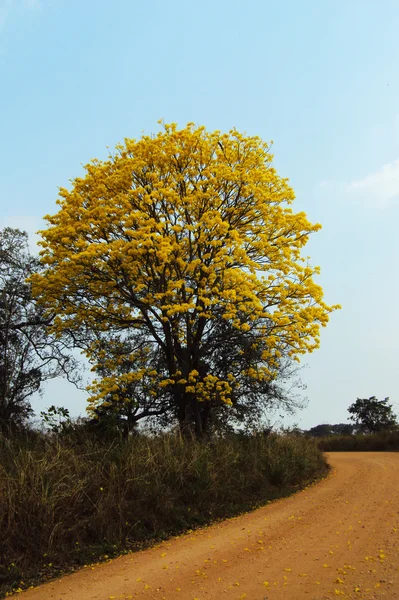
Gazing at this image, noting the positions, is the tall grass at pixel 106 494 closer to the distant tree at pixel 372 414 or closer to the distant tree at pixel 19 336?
the distant tree at pixel 19 336

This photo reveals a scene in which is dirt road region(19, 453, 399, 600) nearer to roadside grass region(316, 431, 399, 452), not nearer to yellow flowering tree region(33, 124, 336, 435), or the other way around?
yellow flowering tree region(33, 124, 336, 435)

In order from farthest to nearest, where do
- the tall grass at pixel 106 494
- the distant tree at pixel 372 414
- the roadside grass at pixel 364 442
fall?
the distant tree at pixel 372 414 < the roadside grass at pixel 364 442 < the tall grass at pixel 106 494

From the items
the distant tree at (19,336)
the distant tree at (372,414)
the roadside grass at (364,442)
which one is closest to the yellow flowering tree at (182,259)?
the distant tree at (19,336)

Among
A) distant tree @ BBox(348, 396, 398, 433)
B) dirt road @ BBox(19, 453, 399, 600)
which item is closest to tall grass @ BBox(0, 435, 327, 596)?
dirt road @ BBox(19, 453, 399, 600)

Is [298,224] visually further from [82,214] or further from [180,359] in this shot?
[82,214]

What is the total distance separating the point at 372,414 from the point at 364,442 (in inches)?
329

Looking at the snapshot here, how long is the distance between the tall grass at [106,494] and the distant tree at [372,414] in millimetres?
24370

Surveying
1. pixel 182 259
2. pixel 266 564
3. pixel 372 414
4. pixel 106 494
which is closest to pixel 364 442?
pixel 372 414

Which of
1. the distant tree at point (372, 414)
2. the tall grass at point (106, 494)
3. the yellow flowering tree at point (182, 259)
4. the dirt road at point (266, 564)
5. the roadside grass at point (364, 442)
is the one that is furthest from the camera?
the distant tree at point (372, 414)

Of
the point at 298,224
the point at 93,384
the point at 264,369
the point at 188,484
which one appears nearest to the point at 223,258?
the point at 298,224

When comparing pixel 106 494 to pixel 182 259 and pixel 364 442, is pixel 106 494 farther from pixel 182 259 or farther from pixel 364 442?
pixel 364 442

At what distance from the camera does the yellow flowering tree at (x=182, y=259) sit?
12312mm

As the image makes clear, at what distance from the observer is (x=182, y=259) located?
12.9 metres

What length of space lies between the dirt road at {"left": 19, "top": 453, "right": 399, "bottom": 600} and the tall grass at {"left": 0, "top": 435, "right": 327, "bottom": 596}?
438mm
